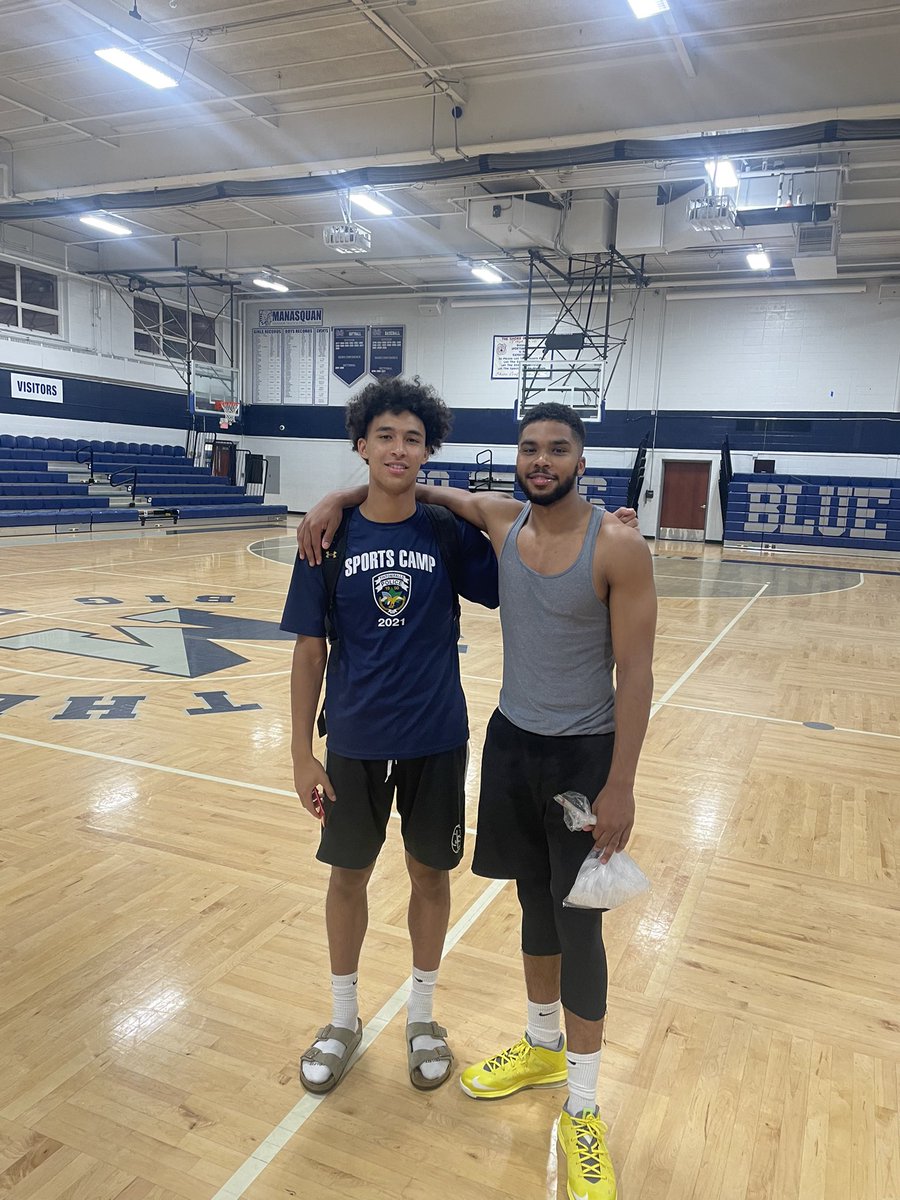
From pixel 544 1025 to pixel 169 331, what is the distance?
23436 millimetres

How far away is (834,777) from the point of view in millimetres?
4520

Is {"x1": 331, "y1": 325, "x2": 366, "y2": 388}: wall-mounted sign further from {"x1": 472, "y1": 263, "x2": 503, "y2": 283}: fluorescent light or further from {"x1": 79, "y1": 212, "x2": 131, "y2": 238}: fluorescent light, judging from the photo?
{"x1": 79, "y1": 212, "x2": 131, "y2": 238}: fluorescent light

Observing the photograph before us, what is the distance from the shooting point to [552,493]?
6.15 feet

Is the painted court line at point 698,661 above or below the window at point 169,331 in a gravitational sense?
below

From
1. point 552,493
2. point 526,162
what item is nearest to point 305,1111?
point 552,493

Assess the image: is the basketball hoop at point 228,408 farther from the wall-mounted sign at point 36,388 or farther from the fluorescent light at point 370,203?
the fluorescent light at point 370,203

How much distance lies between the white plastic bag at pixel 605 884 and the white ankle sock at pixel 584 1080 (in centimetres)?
36

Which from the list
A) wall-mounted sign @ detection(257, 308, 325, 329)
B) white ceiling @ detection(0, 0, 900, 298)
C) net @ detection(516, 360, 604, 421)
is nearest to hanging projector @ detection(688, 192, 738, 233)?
white ceiling @ detection(0, 0, 900, 298)

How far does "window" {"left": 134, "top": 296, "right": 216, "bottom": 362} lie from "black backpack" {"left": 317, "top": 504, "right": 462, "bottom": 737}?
856 inches

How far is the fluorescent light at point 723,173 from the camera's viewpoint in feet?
37.2

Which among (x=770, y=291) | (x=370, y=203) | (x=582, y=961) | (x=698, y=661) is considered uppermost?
(x=770, y=291)

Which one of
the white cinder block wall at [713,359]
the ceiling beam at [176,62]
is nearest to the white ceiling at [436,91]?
the ceiling beam at [176,62]

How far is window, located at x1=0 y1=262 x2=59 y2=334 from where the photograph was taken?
18.2m

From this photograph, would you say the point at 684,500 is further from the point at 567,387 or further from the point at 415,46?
the point at 415,46
